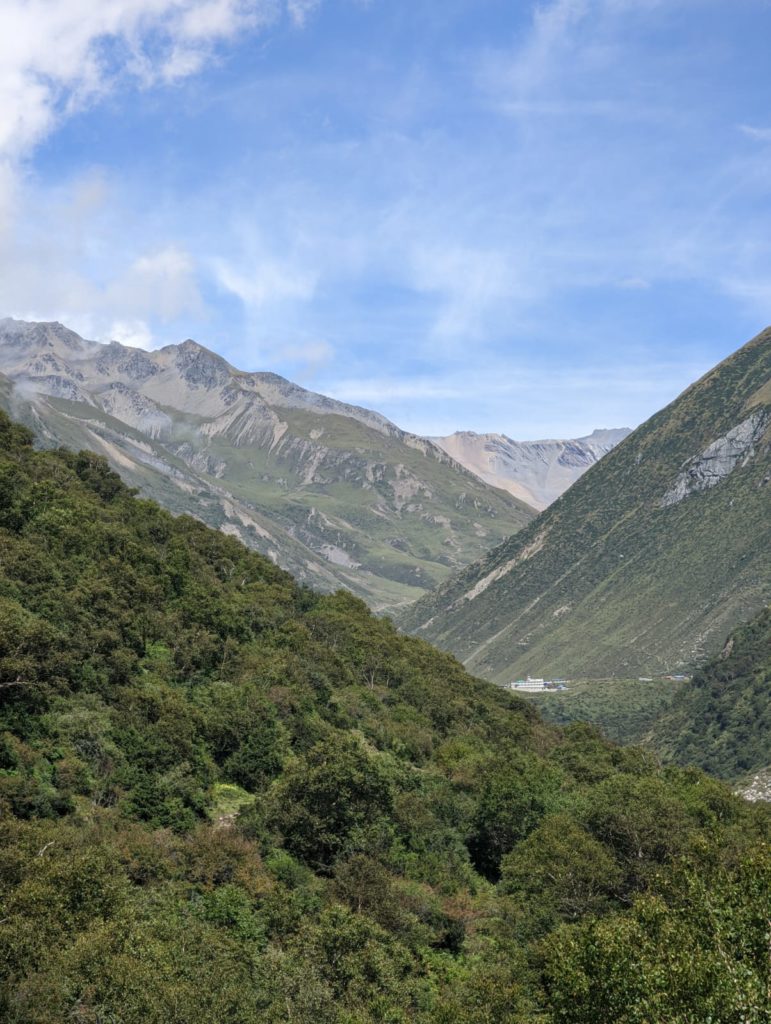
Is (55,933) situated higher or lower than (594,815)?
lower

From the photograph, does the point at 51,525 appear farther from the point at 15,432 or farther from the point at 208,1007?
the point at 208,1007

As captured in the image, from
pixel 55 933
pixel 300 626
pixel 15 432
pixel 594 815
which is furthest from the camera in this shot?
pixel 15 432

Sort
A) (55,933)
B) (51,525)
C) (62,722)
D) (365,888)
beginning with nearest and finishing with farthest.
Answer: (55,933)
(365,888)
(62,722)
(51,525)

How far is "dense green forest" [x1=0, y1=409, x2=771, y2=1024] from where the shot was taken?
120 ft

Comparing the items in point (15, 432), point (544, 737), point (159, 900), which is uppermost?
point (15, 432)

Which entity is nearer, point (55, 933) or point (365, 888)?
point (55, 933)

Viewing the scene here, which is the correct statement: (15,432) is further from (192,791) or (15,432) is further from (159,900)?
(159,900)

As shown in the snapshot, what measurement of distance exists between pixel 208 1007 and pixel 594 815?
140 feet

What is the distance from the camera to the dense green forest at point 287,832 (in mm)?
36594

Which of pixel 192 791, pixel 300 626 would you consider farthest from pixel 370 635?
pixel 192 791

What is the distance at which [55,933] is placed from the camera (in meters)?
37.0

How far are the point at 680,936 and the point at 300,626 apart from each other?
69.9m

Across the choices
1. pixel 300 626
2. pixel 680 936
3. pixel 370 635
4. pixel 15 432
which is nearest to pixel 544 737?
pixel 370 635

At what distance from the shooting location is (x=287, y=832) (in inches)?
2493
